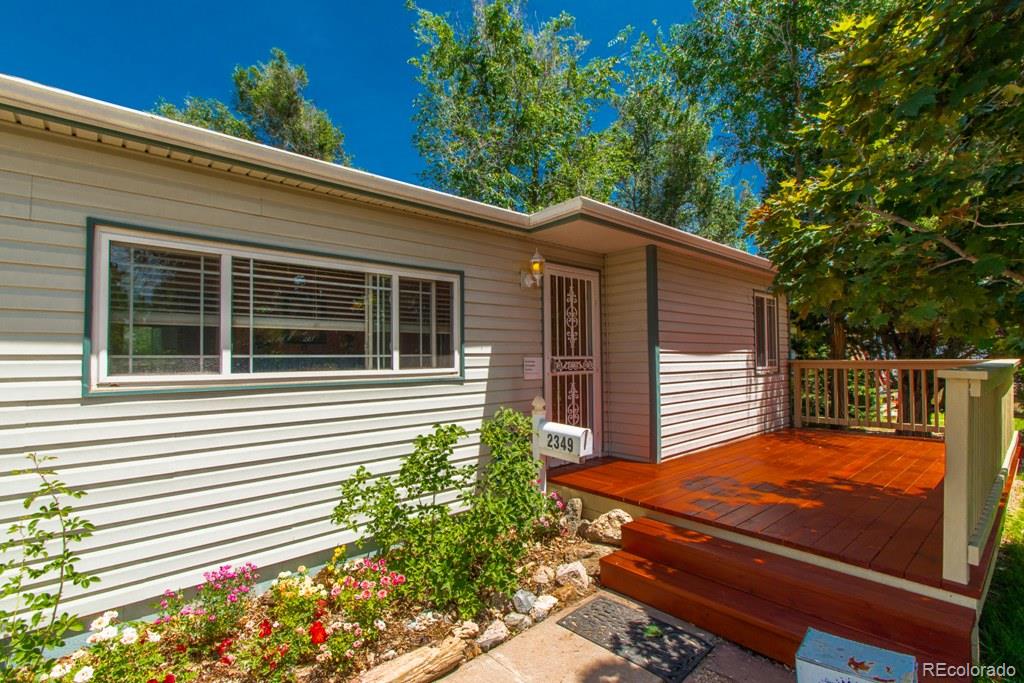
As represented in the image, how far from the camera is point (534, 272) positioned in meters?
4.66

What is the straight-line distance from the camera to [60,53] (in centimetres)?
935

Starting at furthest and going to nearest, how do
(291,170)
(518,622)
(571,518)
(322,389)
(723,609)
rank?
1. (571,518)
2. (322,389)
3. (291,170)
4. (518,622)
5. (723,609)

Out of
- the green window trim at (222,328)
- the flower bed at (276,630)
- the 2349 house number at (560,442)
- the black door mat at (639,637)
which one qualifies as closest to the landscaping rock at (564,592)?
the flower bed at (276,630)

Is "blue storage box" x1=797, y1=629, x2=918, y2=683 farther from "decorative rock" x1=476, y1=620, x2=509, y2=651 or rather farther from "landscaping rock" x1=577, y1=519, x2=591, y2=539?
"landscaping rock" x1=577, y1=519, x2=591, y2=539

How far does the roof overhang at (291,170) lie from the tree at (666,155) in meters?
9.43

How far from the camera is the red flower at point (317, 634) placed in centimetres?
230

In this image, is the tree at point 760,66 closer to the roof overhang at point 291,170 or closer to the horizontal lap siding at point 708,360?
the horizontal lap siding at point 708,360

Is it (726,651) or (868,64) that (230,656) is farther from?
(868,64)

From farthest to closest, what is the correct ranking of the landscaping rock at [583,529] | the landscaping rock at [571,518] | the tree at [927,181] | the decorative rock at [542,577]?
the landscaping rock at [571,518] → the landscaping rock at [583,529] → the decorative rock at [542,577] → the tree at [927,181]

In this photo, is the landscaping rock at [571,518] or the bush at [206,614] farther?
the landscaping rock at [571,518]

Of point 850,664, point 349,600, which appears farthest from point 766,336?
point 349,600

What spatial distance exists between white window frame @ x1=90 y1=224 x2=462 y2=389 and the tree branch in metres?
3.23

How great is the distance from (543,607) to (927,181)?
142 inches

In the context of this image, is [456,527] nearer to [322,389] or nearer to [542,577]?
[542,577]
